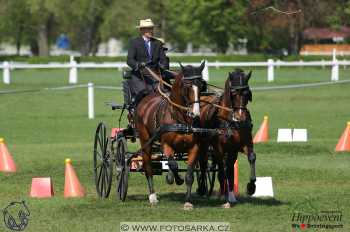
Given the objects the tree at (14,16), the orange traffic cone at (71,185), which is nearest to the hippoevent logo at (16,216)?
the orange traffic cone at (71,185)

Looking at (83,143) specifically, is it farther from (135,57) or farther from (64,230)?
(64,230)

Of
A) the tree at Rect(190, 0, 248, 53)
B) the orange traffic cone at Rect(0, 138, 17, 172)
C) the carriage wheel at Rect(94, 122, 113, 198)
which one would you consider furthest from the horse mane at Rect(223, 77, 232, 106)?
the tree at Rect(190, 0, 248, 53)

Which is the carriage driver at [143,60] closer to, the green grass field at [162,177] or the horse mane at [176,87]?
the horse mane at [176,87]

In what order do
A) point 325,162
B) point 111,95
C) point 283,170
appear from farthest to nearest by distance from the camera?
point 111,95 → point 325,162 → point 283,170

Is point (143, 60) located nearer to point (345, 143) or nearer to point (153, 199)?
point (153, 199)

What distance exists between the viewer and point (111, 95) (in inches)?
1452

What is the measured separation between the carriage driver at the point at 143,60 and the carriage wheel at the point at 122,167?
20.8 inches

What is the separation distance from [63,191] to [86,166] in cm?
296

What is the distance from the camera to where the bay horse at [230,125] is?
41.1ft

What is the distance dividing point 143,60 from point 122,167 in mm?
1582

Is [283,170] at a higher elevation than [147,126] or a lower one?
lower

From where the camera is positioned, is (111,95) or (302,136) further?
(111,95)

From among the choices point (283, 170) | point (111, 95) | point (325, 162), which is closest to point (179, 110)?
point (283, 170)

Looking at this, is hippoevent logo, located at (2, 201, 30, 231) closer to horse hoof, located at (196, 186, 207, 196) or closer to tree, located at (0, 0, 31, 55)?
horse hoof, located at (196, 186, 207, 196)
